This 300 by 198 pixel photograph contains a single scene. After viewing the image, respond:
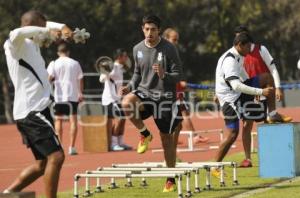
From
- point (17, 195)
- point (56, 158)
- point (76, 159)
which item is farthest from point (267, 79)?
point (17, 195)

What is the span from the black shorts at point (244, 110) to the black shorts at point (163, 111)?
1.98 meters

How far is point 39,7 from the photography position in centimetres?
4612

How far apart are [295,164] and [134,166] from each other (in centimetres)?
220

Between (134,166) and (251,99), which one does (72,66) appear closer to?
(251,99)

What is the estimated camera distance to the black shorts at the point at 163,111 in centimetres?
1123

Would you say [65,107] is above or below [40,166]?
above

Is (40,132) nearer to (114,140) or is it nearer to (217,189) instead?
(217,189)

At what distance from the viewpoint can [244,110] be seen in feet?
44.0

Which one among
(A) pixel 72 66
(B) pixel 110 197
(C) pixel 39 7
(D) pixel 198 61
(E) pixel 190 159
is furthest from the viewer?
(D) pixel 198 61

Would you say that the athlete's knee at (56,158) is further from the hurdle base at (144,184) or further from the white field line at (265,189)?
the hurdle base at (144,184)

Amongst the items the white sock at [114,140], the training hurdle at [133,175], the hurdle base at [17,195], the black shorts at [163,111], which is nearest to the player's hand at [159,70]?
the black shorts at [163,111]

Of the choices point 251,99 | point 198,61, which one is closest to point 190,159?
point 251,99

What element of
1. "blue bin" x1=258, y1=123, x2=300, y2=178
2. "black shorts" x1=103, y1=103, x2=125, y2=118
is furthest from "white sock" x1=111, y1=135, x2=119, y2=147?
"blue bin" x1=258, y1=123, x2=300, y2=178

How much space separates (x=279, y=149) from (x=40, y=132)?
4255mm
